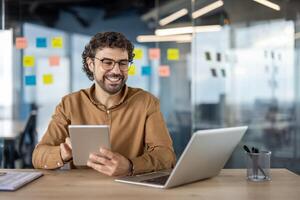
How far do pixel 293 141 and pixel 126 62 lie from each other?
3.11 m

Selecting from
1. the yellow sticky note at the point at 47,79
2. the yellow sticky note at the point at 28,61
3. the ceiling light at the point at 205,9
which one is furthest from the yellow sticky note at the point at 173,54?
the yellow sticky note at the point at 28,61

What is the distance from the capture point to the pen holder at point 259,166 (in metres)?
1.66

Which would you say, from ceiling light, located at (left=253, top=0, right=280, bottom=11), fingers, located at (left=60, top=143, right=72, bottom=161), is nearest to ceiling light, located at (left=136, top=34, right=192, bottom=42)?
ceiling light, located at (left=253, top=0, right=280, bottom=11)

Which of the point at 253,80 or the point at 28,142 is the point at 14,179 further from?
the point at 28,142

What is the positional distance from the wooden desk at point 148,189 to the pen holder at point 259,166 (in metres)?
0.04

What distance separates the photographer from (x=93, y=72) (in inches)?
83.6

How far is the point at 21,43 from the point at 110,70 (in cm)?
333

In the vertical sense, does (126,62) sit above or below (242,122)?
above

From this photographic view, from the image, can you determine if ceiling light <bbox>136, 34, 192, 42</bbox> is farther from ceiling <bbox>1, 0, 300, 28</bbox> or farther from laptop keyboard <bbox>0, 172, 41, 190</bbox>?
laptop keyboard <bbox>0, 172, 41, 190</bbox>

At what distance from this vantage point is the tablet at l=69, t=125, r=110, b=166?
1.59 meters

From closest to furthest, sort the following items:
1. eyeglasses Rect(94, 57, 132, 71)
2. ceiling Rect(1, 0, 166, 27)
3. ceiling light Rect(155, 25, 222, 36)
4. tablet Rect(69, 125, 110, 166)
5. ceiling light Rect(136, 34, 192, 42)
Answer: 1. tablet Rect(69, 125, 110, 166)
2. eyeglasses Rect(94, 57, 132, 71)
3. ceiling light Rect(155, 25, 222, 36)
4. ceiling light Rect(136, 34, 192, 42)
5. ceiling Rect(1, 0, 166, 27)

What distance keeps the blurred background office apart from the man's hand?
3.13 meters

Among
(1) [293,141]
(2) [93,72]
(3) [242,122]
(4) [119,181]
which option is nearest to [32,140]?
(3) [242,122]

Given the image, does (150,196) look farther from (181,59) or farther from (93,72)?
(181,59)
